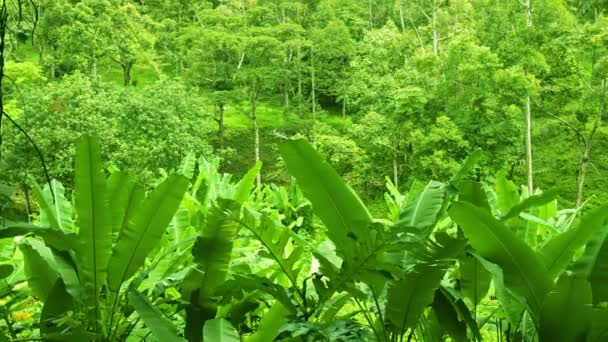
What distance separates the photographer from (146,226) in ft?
8.34

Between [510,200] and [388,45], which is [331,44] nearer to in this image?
[388,45]

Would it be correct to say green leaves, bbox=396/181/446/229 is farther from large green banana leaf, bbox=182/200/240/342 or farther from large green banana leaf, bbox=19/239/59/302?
large green banana leaf, bbox=19/239/59/302

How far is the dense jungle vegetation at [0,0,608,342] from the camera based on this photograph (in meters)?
2.42

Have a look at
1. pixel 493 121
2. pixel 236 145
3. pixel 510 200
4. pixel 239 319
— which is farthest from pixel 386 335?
pixel 236 145

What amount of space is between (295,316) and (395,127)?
22.3 meters

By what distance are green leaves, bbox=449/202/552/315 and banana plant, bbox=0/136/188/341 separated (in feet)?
3.70

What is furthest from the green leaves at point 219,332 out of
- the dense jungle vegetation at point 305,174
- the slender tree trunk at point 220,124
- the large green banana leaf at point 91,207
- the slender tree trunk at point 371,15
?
the slender tree trunk at point 371,15

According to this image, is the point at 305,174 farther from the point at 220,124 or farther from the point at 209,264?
the point at 220,124

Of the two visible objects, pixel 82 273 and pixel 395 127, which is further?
pixel 395 127

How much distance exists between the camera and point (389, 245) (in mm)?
2303

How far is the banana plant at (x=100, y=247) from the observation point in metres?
2.49

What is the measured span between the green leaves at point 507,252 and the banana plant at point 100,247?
113 centimetres

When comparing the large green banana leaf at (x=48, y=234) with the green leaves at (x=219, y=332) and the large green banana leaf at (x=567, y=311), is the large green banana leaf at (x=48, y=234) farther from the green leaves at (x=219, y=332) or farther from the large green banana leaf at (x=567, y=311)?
the large green banana leaf at (x=567, y=311)

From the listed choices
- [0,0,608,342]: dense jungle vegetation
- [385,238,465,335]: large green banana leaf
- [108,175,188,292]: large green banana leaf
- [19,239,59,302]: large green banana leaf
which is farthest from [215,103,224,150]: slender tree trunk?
[385,238,465,335]: large green banana leaf
